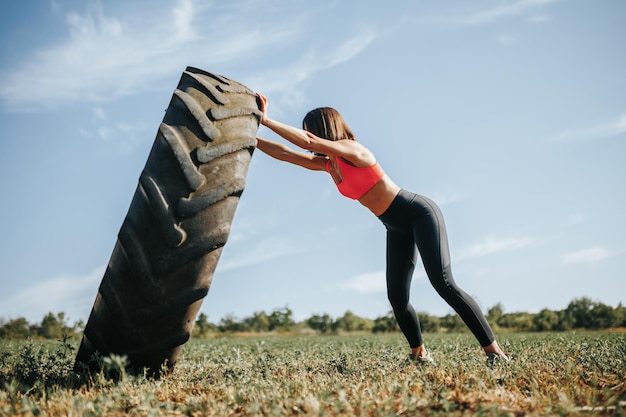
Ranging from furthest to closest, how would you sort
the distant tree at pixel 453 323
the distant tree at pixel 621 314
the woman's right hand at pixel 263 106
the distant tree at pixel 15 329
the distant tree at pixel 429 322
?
the distant tree at pixel 429 322, the distant tree at pixel 453 323, the distant tree at pixel 621 314, the distant tree at pixel 15 329, the woman's right hand at pixel 263 106

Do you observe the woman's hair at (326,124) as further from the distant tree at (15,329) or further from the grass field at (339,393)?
the distant tree at (15,329)

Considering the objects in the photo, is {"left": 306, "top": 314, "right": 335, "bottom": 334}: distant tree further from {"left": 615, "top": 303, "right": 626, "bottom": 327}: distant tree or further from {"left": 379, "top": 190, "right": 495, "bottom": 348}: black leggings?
{"left": 379, "top": 190, "right": 495, "bottom": 348}: black leggings

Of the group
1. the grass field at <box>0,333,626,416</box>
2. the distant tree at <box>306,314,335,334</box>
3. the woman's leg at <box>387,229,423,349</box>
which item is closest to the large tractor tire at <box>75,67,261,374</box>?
the grass field at <box>0,333,626,416</box>

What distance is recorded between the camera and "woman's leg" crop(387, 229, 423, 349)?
5.11 metres

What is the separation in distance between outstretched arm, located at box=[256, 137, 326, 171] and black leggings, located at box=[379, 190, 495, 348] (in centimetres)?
89

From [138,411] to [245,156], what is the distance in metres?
1.68

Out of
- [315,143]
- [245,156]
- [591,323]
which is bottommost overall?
[591,323]

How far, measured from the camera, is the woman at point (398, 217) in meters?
4.62

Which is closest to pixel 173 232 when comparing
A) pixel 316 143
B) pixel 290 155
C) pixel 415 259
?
pixel 316 143

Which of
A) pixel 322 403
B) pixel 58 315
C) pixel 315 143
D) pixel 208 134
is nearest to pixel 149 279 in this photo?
pixel 208 134

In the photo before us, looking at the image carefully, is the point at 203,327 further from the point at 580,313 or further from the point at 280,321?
the point at 580,313

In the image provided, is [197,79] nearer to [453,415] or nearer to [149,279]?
[149,279]

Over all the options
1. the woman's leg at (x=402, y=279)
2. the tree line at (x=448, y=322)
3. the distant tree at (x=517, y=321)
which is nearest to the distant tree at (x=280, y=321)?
the tree line at (x=448, y=322)

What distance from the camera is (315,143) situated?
14.1ft
